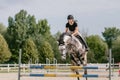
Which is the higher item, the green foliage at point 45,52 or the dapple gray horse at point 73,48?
the green foliage at point 45,52

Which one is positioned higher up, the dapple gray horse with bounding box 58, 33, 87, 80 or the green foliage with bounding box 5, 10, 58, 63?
the green foliage with bounding box 5, 10, 58, 63

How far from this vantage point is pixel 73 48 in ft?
48.8

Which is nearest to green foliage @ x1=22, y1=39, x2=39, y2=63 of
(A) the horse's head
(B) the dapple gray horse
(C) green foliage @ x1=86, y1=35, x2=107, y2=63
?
(C) green foliage @ x1=86, y1=35, x2=107, y2=63

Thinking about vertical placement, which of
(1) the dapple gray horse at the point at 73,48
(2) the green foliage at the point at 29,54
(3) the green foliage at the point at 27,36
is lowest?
(1) the dapple gray horse at the point at 73,48

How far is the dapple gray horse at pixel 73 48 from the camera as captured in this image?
1475 cm

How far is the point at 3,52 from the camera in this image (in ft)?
179

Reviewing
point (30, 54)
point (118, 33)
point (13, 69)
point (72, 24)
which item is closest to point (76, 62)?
point (72, 24)

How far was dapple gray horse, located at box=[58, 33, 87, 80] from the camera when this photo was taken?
14.8 m

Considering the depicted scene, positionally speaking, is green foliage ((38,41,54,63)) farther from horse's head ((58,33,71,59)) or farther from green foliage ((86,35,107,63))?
horse's head ((58,33,71,59))

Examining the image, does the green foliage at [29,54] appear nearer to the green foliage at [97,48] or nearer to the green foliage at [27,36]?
the green foliage at [27,36]

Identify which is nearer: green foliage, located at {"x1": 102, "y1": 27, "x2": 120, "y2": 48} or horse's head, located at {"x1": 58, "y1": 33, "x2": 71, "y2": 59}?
horse's head, located at {"x1": 58, "y1": 33, "x2": 71, "y2": 59}

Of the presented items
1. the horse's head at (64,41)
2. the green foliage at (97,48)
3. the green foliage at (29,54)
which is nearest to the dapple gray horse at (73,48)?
the horse's head at (64,41)

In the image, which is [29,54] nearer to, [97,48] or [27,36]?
[27,36]

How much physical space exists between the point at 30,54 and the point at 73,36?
44.3m
